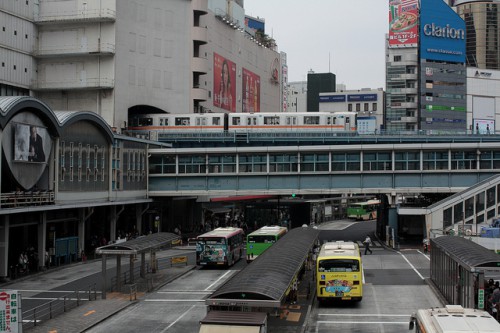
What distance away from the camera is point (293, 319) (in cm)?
3039

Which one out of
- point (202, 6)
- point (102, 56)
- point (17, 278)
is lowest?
point (17, 278)

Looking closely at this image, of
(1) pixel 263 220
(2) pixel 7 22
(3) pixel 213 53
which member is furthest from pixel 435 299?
(3) pixel 213 53

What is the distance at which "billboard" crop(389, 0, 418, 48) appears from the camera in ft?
486

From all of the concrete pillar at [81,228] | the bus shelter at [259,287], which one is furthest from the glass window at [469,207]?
the bus shelter at [259,287]

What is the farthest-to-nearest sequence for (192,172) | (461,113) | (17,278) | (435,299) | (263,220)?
(461,113), (263,220), (192,172), (17,278), (435,299)

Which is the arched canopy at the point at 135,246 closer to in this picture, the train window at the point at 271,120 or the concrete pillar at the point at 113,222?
the concrete pillar at the point at 113,222

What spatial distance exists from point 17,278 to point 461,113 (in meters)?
132

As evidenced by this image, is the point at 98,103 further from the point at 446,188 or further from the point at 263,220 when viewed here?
the point at 446,188

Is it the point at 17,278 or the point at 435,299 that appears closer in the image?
the point at 435,299

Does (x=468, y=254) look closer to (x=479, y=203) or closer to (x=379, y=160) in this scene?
(x=479, y=203)

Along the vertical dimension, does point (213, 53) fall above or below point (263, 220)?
above

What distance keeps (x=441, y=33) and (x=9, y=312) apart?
140064 mm

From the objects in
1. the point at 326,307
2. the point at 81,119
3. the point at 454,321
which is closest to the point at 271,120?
the point at 81,119

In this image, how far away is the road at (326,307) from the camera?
96.8ft
